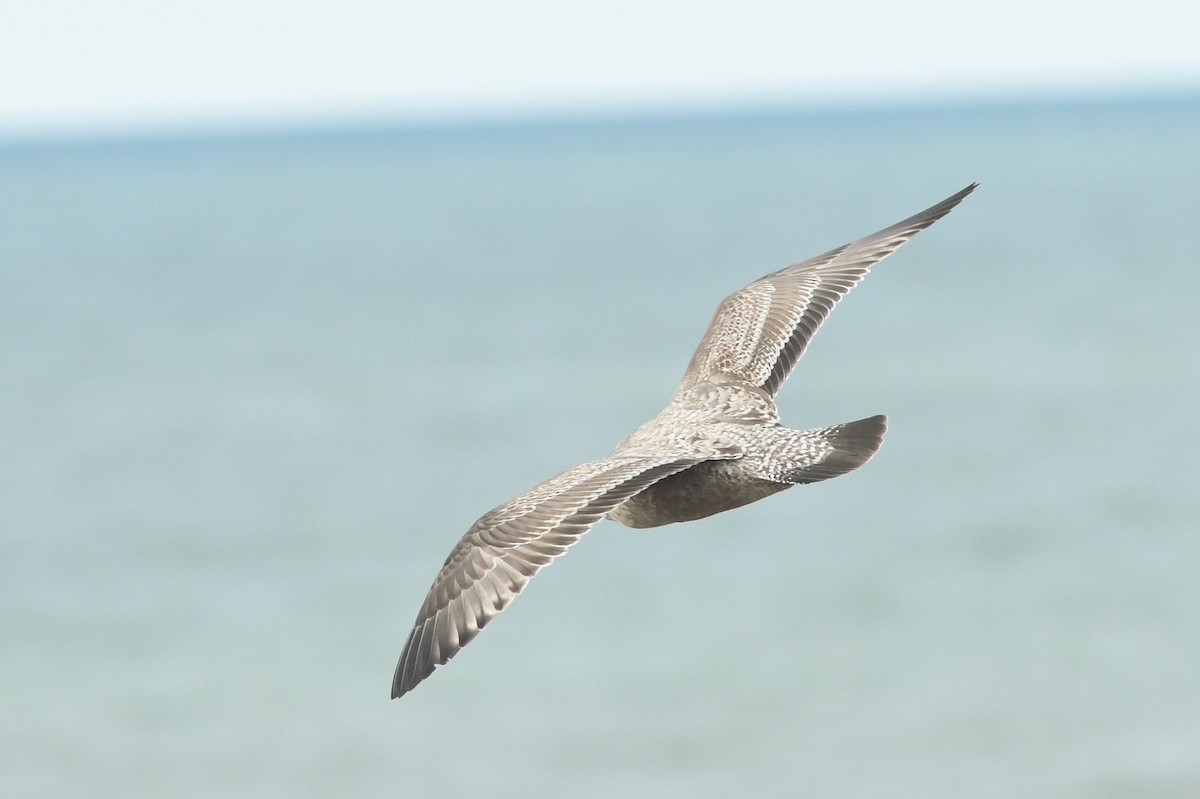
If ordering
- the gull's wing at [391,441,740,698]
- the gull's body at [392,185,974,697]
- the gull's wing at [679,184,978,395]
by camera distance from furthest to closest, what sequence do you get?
the gull's wing at [679,184,978,395]
the gull's body at [392,185,974,697]
the gull's wing at [391,441,740,698]

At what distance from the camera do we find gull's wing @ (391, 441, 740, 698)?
8.41 m

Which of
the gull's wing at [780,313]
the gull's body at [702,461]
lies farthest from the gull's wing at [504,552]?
the gull's wing at [780,313]

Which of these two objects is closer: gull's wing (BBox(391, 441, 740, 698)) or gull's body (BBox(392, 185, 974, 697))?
gull's wing (BBox(391, 441, 740, 698))

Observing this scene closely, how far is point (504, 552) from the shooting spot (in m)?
8.67

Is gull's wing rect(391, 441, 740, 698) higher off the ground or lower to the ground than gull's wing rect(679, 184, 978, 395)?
lower

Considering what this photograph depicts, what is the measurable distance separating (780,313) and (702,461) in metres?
2.19

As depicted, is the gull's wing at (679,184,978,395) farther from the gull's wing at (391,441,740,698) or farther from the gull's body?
the gull's wing at (391,441,740,698)

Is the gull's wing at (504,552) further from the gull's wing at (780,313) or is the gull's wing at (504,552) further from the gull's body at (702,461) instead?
the gull's wing at (780,313)

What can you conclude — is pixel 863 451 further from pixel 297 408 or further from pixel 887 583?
pixel 297 408

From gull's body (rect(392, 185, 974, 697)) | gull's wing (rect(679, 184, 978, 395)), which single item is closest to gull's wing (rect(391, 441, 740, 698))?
gull's body (rect(392, 185, 974, 697))

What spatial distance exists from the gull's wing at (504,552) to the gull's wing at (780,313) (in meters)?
1.96

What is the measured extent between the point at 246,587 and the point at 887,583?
10.2 m

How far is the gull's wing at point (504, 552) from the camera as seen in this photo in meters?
8.41

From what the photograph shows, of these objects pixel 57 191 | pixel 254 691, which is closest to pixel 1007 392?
pixel 254 691
